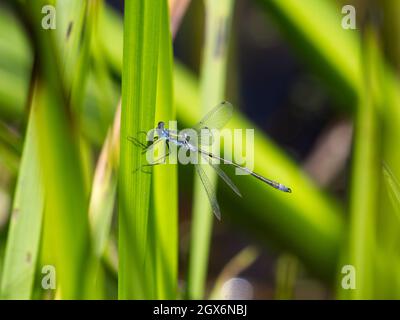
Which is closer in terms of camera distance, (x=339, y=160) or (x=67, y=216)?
(x=67, y=216)

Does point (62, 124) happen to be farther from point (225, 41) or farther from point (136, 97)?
point (225, 41)

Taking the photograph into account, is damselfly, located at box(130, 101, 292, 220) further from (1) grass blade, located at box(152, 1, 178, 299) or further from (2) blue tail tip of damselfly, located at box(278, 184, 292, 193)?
(1) grass blade, located at box(152, 1, 178, 299)

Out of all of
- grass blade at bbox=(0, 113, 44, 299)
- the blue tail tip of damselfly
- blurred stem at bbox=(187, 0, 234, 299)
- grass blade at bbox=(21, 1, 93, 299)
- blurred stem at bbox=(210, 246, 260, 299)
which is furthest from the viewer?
blurred stem at bbox=(210, 246, 260, 299)

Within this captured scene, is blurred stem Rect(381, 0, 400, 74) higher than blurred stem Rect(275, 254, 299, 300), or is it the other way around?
blurred stem Rect(381, 0, 400, 74)

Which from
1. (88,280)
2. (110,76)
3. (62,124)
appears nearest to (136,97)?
(62,124)

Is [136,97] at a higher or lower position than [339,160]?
lower

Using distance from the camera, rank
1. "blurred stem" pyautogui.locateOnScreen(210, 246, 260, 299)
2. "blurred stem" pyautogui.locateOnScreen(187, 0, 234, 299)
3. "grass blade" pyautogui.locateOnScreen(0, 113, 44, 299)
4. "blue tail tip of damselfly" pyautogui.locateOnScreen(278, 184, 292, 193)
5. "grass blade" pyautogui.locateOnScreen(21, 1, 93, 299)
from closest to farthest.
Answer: "grass blade" pyautogui.locateOnScreen(21, 1, 93, 299)
"grass blade" pyautogui.locateOnScreen(0, 113, 44, 299)
"blurred stem" pyautogui.locateOnScreen(187, 0, 234, 299)
"blue tail tip of damselfly" pyautogui.locateOnScreen(278, 184, 292, 193)
"blurred stem" pyautogui.locateOnScreen(210, 246, 260, 299)

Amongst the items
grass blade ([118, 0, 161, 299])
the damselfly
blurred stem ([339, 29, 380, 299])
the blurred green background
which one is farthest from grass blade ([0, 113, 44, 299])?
blurred stem ([339, 29, 380, 299])

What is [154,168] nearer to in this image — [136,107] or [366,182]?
[136,107]
